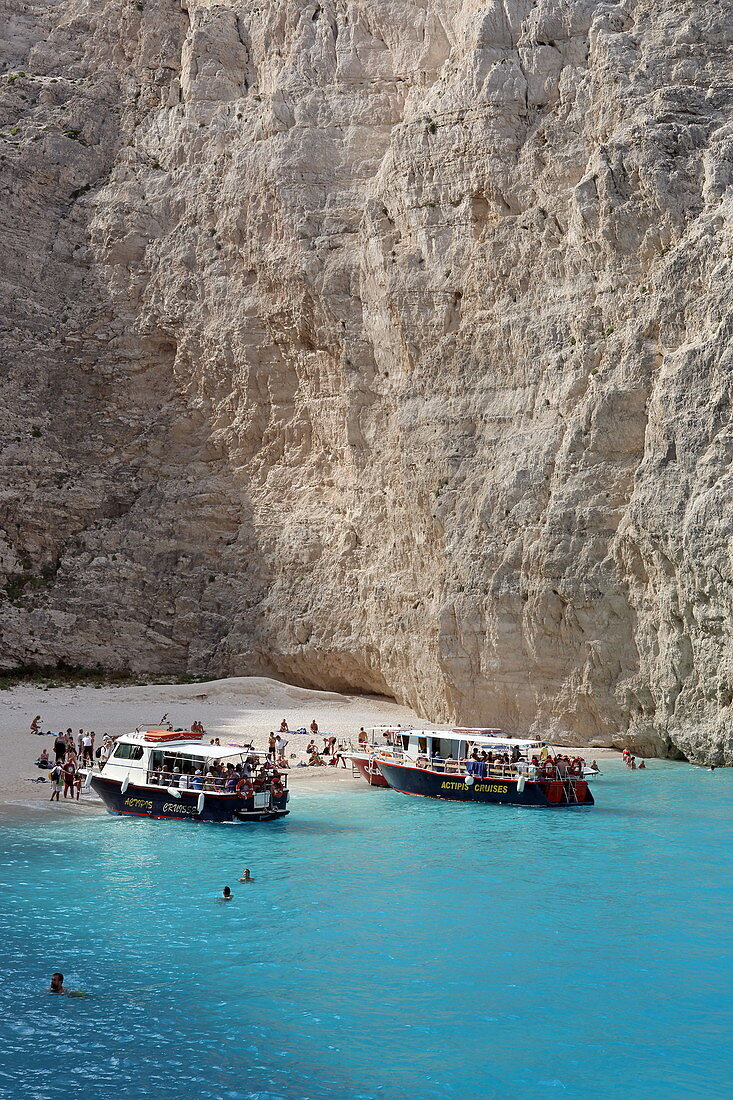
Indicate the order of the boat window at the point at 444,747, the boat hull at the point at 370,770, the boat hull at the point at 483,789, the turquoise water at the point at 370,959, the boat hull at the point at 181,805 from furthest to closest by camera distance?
the boat hull at the point at 370,770, the boat window at the point at 444,747, the boat hull at the point at 483,789, the boat hull at the point at 181,805, the turquoise water at the point at 370,959

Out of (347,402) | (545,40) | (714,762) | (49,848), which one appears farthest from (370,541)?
(49,848)

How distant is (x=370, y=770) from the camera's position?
114ft

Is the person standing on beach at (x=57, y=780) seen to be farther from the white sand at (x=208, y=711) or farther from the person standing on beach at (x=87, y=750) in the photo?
the white sand at (x=208, y=711)

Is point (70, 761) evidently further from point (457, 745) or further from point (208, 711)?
point (457, 745)

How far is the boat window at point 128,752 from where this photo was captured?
29406 mm

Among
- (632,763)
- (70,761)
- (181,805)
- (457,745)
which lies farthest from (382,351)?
(181,805)

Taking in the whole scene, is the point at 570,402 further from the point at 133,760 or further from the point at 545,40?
the point at 133,760

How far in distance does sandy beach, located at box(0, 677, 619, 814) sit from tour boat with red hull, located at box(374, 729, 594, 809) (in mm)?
2674

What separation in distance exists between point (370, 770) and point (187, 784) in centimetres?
767

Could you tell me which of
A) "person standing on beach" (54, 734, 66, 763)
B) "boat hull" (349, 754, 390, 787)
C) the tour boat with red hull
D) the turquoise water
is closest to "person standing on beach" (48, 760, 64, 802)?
"person standing on beach" (54, 734, 66, 763)

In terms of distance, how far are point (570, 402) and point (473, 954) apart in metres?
23.2

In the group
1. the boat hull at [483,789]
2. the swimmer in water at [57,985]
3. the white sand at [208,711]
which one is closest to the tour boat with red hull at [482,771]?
the boat hull at [483,789]

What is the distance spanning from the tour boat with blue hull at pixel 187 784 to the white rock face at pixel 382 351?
12.3m

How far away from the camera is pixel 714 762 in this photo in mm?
34031
